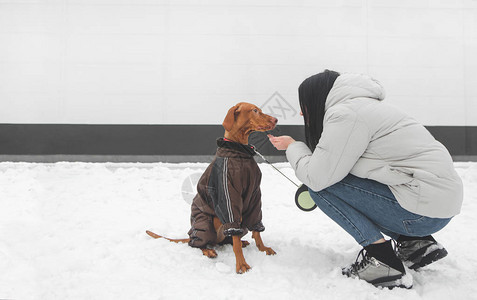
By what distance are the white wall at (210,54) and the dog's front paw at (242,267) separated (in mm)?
2601

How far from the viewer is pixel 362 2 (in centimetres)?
385

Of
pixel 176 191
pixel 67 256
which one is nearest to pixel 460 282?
pixel 67 256

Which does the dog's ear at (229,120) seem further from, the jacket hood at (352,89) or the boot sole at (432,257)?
the boot sole at (432,257)

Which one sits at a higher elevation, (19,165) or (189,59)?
(189,59)

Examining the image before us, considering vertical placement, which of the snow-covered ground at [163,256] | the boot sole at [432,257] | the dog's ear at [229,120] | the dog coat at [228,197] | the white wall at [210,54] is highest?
the white wall at [210,54]

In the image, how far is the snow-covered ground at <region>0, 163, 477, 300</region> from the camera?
121 cm

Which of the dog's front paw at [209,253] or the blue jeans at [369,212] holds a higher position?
the blue jeans at [369,212]

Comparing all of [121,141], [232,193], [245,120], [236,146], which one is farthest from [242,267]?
[121,141]

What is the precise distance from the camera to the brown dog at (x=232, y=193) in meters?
1.45

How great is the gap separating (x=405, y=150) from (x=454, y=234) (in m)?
1.12

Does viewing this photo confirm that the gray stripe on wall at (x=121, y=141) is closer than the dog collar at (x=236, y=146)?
No

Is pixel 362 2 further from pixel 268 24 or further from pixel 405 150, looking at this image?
pixel 405 150

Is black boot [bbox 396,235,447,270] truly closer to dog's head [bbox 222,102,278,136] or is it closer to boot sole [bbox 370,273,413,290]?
boot sole [bbox 370,273,413,290]

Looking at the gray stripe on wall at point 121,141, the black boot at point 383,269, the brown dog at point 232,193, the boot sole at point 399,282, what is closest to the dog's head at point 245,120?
the brown dog at point 232,193
